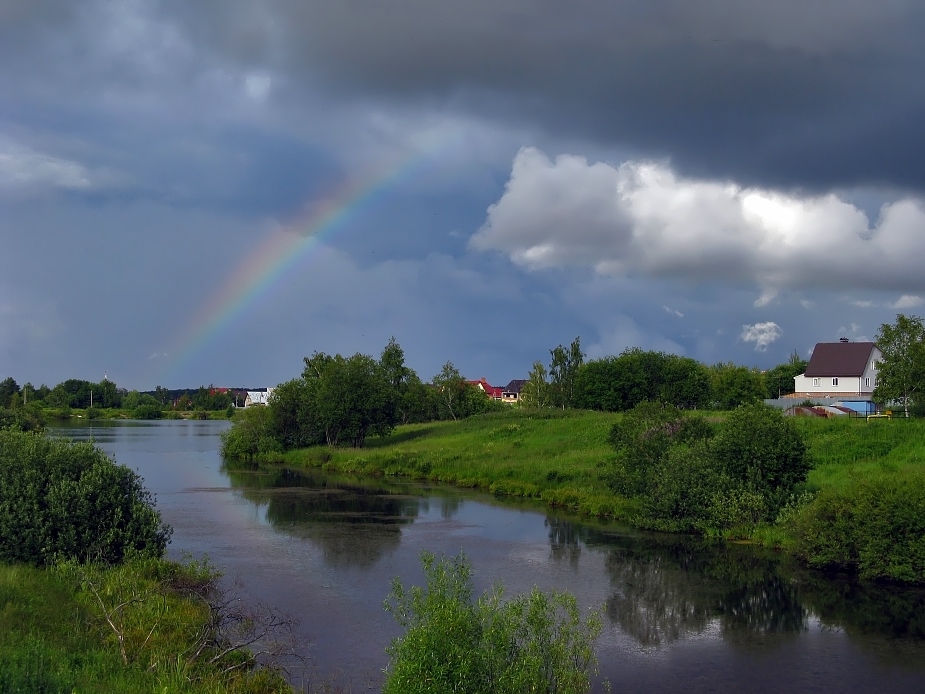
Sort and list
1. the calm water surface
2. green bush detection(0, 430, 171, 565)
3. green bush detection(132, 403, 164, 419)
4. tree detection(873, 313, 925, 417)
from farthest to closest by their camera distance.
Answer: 1. green bush detection(132, 403, 164, 419)
2. tree detection(873, 313, 925, 417)
3. green bush detection(0, 430, 171, 565)
4. the calm water surface

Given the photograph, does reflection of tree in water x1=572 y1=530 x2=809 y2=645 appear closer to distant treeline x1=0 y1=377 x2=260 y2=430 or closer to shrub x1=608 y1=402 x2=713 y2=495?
shrub x1=608 y1=402 x2=713 y2=495

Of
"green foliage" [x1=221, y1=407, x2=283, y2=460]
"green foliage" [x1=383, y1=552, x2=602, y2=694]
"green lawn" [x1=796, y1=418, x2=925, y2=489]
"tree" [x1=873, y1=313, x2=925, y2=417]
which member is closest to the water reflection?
"green lawn" [x1=796, y1=418, x2=925, y2=489]

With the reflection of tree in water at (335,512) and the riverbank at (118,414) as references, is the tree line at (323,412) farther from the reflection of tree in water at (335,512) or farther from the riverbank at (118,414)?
the riverbank at (118,414)

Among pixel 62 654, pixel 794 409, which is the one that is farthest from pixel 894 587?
pixel 794 409

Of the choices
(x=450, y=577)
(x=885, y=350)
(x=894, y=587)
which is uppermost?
(x=885, y=350)

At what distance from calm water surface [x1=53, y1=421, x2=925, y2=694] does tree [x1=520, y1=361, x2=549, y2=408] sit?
53.8 m

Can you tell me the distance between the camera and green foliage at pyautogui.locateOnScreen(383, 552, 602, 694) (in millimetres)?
9648

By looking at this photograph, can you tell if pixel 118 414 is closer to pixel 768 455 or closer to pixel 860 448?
pixel 860 448

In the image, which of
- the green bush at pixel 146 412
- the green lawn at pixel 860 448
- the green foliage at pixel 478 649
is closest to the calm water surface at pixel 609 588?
the green foliage at pixel 478 649

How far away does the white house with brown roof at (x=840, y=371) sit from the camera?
7862 cm

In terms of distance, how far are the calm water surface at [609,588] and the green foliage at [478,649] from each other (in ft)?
12.7

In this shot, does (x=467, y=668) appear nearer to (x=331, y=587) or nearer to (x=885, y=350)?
(x=331, y=587)

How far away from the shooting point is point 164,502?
37.6 meters

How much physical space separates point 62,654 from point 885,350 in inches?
1876
